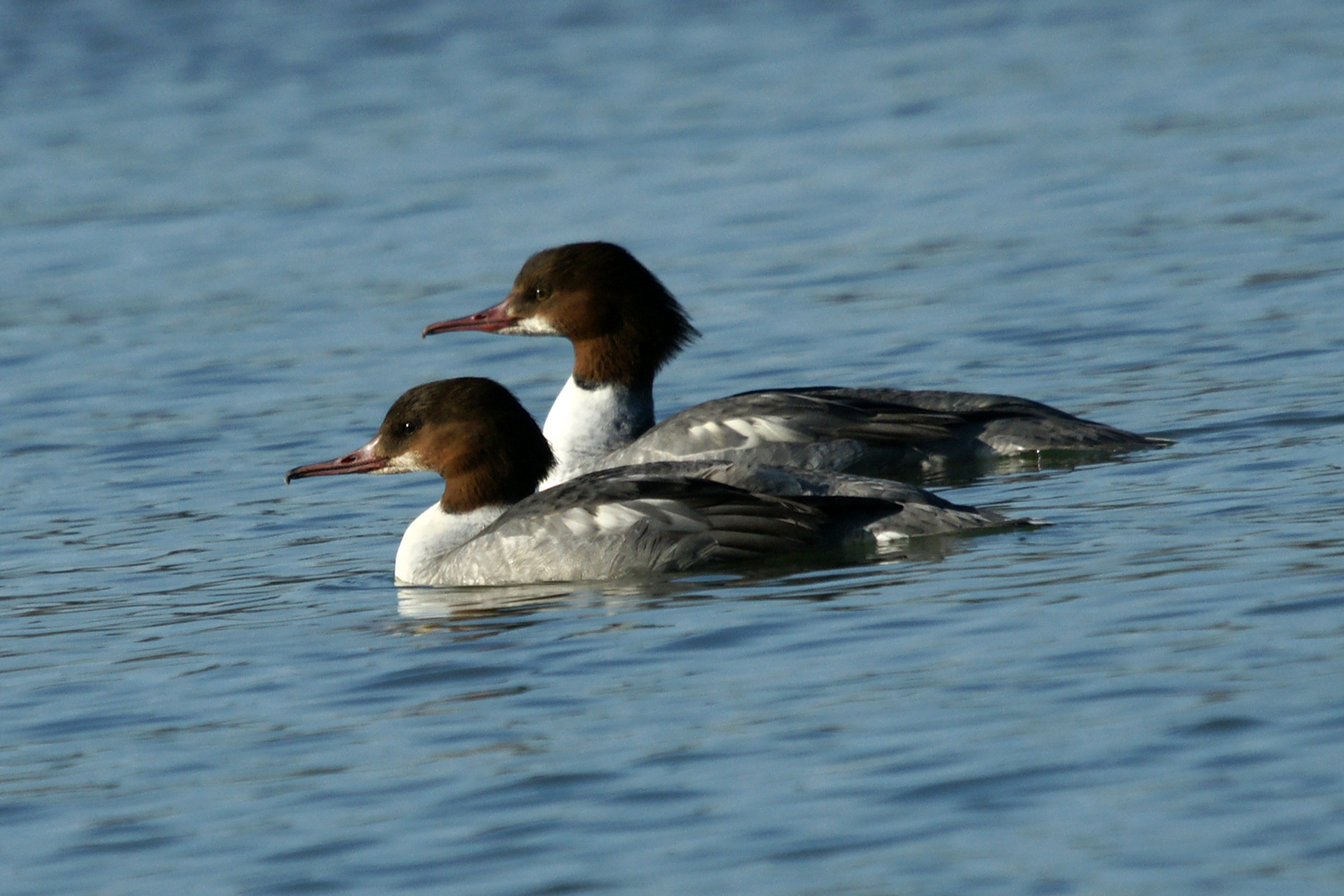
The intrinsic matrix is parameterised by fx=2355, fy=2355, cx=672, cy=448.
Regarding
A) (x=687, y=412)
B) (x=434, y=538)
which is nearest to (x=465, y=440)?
(x=434, y=538)

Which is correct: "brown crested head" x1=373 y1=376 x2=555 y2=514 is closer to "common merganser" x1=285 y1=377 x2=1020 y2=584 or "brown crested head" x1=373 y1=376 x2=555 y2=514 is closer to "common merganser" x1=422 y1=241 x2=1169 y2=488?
"common merganser" x1=285 y1=377 x2=1020 y2=584

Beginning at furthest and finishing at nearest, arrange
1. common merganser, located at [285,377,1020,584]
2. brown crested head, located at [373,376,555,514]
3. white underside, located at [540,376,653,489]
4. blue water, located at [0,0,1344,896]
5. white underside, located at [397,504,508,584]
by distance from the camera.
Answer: white underside, located at [540,376,653,489] < brown crested head, located at [373,376,555,514] < white underside, located at [397,504,508,584] < common merganser, located at [285,377,1020,584] < blue water, located at [0,0,1344,896]

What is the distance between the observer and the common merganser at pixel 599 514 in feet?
31.4

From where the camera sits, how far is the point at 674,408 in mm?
14312

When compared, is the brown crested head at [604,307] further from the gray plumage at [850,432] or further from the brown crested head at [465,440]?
the brown crested head at [465,440]

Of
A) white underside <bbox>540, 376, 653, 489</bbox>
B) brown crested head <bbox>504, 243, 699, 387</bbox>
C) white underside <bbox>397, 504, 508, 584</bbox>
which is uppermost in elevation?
brown crested head <bbox>504, 243, 699, 387</bbox>

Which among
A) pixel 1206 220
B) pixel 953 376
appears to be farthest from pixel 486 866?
pixel 1206 220

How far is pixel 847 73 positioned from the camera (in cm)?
2767

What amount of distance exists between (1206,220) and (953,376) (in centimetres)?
484

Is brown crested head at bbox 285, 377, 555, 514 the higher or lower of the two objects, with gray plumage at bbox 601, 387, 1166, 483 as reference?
higher

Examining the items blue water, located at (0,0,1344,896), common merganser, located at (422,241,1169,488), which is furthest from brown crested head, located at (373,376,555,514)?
common merganser, located at (422,241,1169,488)

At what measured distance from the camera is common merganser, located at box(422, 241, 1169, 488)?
38.8ft

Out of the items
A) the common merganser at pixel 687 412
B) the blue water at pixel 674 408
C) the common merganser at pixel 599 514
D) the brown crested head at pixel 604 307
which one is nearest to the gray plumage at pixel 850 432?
the common merganser at pixel 687 412

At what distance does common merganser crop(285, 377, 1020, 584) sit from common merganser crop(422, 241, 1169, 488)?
3.93 ft
